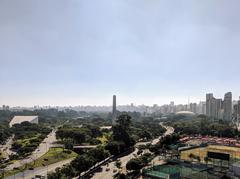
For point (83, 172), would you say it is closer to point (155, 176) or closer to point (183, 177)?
point (155, 176)

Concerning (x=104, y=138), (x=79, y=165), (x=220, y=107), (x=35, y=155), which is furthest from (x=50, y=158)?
(x=220, y=107)

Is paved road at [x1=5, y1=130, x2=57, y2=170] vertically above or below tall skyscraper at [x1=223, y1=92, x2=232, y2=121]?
below

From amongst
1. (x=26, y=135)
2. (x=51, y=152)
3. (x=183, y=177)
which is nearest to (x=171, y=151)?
(x=183, y=177)

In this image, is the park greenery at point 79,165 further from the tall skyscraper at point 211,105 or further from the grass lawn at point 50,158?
the tall skyscraper at point 211,105

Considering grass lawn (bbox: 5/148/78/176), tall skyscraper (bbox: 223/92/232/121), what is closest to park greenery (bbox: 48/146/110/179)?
grass lawn (bbox: 5/148/78/176)

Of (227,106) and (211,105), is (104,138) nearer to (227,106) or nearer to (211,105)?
(227,106)

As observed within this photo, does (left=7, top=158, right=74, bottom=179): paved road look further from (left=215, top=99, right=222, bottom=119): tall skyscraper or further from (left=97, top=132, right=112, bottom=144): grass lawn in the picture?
(left=215, top=99, right=222, bottom=119): tall skyscraper

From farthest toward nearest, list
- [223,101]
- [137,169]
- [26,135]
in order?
[223,101] → [26,135] → [137,169]
